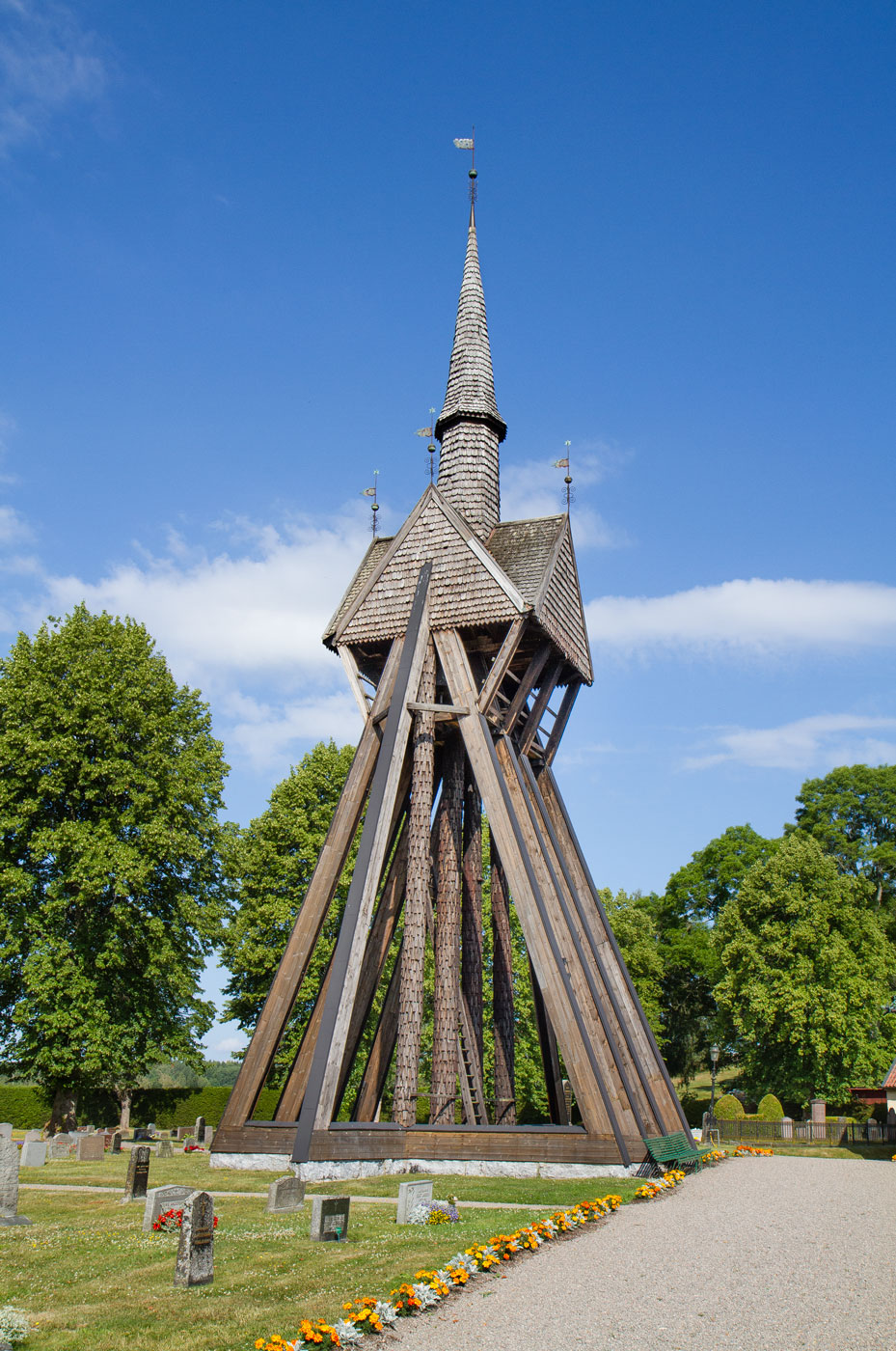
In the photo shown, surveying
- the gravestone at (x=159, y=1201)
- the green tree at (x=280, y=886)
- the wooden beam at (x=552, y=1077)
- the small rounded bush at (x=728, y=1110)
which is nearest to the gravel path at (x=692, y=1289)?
the gravestone at (x=159, y=1201)

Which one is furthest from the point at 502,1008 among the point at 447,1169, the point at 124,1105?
the point at 124,1105

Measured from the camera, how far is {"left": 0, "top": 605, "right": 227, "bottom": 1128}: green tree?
77.4 feet

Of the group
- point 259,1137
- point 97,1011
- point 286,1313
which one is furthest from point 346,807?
point 286,1313

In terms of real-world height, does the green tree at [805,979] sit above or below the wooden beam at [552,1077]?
above

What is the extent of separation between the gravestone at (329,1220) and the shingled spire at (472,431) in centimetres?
1437

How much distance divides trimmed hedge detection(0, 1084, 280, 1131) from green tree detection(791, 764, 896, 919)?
2661cm

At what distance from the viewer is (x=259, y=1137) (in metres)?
16.0

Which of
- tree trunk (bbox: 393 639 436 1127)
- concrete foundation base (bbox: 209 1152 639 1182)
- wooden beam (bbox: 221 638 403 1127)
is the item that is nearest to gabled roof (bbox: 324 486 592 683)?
tree trunk (bbox: 393 639 436 1127)

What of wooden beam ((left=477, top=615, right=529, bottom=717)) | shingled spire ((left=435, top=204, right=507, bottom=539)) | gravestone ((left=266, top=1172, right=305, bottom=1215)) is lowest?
gravestone ((left=266, top=1172, right=305, bottom=1215))

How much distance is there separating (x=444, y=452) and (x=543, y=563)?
170 inches

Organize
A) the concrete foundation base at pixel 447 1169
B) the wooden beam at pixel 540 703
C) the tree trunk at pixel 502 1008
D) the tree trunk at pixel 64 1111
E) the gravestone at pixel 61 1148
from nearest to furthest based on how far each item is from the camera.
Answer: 1. the concrete foundation base at pixel 447 1169
2. the tree trunk at pixel 502 1008
3. the wooden beam at pixel 540 703
4. the gravestone at pixel 61 1148
5. the tree trunk at pixel 64 1111

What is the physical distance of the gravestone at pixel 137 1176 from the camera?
13.2 meters

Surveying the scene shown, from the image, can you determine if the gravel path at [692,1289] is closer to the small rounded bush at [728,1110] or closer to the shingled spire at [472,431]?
the shingled spire at [472,431]

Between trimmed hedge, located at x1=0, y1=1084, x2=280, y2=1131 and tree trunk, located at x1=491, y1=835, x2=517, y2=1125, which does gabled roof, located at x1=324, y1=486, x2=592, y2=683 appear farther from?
trimmed hedge, located at x1=0, y1=1084, x2=280, y2=1131
